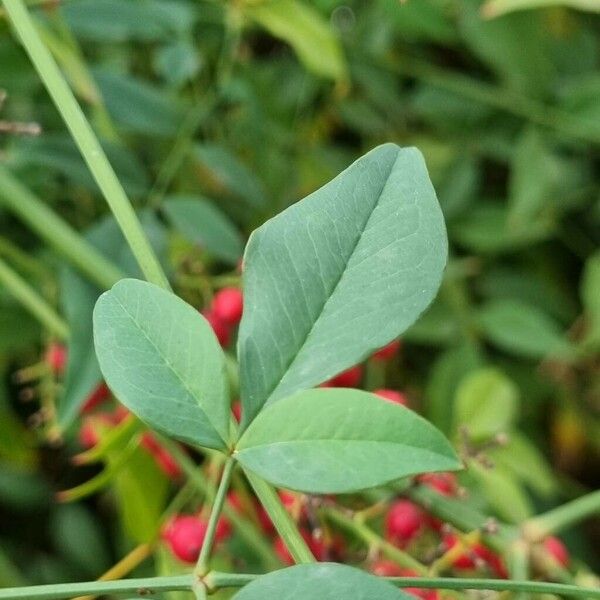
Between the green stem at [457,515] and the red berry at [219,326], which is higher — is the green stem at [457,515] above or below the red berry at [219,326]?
below

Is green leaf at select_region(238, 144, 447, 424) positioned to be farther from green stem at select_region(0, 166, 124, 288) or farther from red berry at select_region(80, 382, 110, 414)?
red berry at select_region(80, 382, 110, 414)

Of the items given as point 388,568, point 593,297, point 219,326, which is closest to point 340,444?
point 388,568

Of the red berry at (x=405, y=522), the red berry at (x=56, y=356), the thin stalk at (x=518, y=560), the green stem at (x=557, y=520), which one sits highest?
the red berry at (x=56, y=356)

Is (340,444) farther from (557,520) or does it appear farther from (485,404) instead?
(485,404)

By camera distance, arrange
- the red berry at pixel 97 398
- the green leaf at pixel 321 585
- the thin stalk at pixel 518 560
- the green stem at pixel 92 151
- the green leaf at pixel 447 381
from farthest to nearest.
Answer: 1. the green leaf at pixel 447 381
2. the red berry at pixel 97 398
3. the thin stalk at pixel 518 560
4. the green stem at pixel 92 151
5. the green leaf at pixel 321 585

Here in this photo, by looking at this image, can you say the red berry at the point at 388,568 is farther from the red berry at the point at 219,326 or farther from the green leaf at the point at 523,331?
the green leaf at the point at 523,331

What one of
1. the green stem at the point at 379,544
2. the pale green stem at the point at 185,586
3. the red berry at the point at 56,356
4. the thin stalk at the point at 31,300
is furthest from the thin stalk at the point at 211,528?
the red berry at the point at 56,356

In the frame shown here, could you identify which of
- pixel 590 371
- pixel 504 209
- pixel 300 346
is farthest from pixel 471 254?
pixel 300 346
